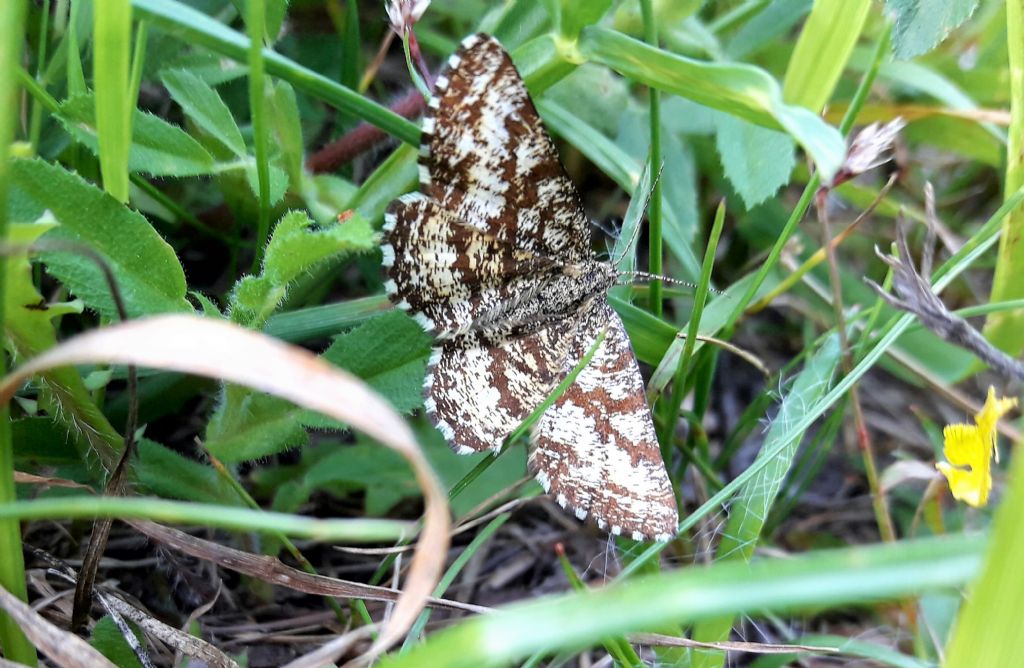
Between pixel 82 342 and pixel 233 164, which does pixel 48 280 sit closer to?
pixel 233 164

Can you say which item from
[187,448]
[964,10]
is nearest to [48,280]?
[187,448]

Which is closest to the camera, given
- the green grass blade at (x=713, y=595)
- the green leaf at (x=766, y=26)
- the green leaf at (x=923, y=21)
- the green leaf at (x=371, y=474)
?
the green grass blade at (x=713, y=595)

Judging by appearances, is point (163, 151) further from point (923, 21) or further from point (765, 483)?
A: point (923, 21)

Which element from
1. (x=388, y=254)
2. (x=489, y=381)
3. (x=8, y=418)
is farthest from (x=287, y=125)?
(x=8, y=418)

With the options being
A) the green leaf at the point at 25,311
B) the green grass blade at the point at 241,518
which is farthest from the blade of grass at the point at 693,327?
the green leaf at the point at 25,311

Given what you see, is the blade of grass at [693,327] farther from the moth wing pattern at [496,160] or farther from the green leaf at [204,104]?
the green leaf at [204,104]

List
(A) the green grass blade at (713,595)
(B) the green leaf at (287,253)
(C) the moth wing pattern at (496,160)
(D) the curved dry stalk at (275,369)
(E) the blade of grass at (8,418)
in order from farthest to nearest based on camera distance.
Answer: (C) the moth wing pattern at (496,160) → (B) the green leaf at (287,253) → (E) the blade of grass at (8,418) → (D) the curved dry stalk at (275,369) → (A) the green grass blade at (713,595)
